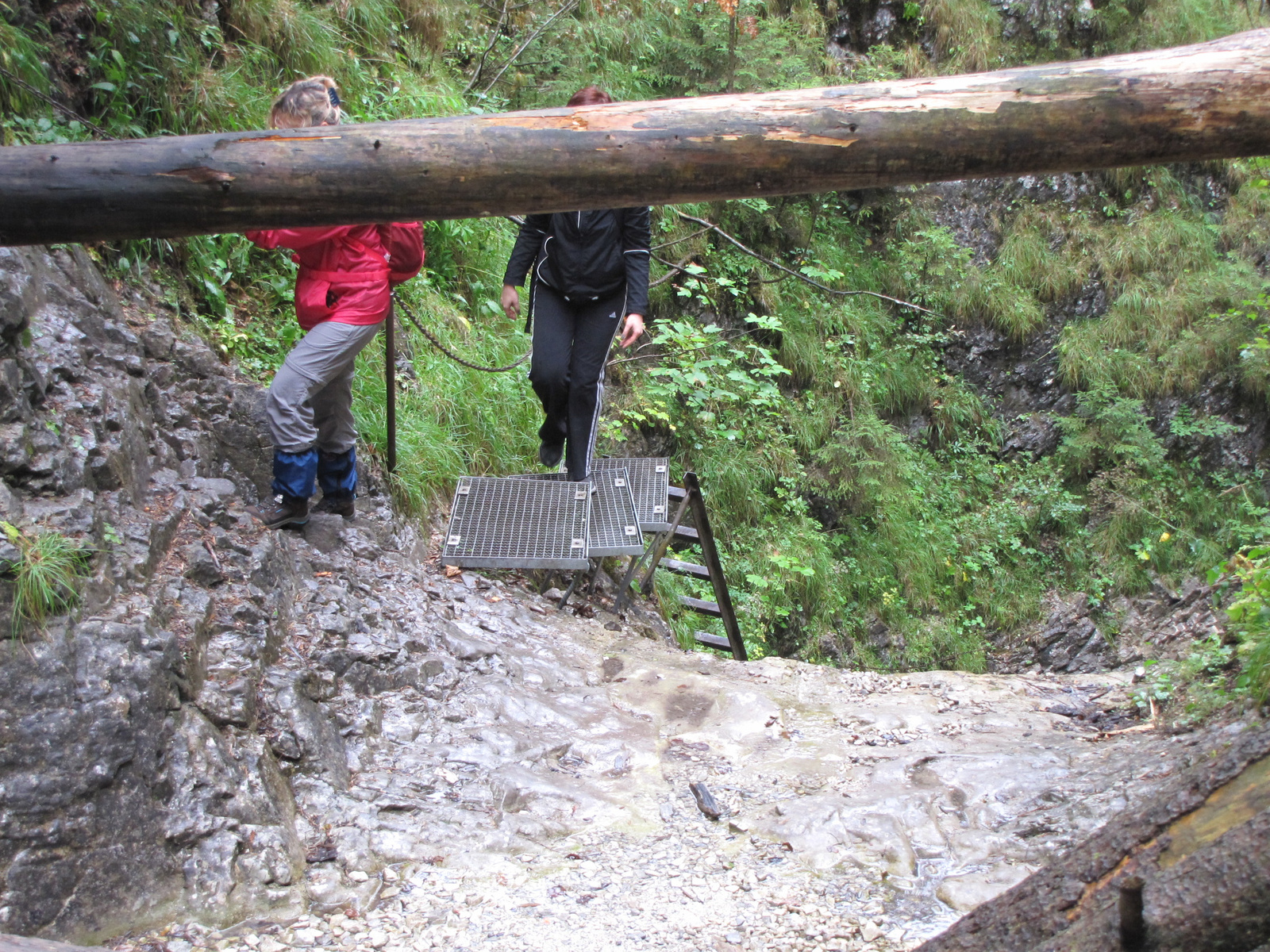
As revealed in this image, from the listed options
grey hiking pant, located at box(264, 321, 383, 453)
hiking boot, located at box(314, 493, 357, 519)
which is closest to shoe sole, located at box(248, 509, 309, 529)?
hiking boot, located at box(314, 493, 357, 519)

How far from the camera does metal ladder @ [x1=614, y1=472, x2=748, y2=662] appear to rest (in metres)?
6.12

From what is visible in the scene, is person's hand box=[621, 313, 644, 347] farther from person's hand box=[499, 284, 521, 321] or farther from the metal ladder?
the metal ladder

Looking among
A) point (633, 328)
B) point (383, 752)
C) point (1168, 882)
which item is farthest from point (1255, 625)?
point (383, 752)

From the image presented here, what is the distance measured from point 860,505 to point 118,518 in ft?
25.1

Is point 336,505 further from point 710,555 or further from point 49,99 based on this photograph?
point 710,555

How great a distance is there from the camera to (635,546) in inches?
196

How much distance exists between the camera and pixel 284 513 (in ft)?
13.6

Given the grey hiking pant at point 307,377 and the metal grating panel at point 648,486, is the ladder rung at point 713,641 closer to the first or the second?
the metal grating panel at point 648,486

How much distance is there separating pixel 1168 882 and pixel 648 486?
474 cm

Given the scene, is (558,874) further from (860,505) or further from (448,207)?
(860,505)

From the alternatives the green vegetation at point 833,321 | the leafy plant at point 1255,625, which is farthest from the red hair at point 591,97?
the leafy plant at point 1255,625

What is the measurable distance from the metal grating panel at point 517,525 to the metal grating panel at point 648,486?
439 mm

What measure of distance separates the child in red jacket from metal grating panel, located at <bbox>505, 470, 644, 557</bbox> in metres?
1.63

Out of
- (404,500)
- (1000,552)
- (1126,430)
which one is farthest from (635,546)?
(1126,430)
